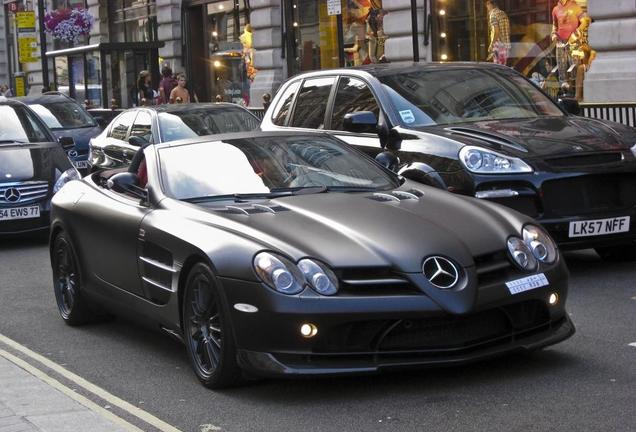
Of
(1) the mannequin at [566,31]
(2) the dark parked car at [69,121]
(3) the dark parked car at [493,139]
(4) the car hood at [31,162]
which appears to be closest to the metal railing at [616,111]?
(1) the mannequin at [566,31]

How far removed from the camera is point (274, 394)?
6.47m

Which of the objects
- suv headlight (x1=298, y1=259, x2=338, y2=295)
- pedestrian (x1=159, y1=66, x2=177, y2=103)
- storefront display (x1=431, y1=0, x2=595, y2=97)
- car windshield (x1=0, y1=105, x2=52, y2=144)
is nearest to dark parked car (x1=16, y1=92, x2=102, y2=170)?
pedestrian (x1=159, y1=66, x2=177, y2=103)

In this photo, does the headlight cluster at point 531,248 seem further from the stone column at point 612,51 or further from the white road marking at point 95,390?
the stone column at point 612,51

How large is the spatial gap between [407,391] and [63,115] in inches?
640

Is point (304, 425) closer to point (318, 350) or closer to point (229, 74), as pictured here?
point (318, 350)

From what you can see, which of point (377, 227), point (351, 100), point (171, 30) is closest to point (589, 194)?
point (351, 100)

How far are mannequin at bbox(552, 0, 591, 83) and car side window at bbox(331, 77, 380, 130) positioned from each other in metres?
10.9

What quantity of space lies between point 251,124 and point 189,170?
799cm

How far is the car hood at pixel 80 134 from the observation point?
20828mm

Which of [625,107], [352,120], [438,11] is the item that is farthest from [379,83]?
[438,11]

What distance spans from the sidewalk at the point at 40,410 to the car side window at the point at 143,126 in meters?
8.63

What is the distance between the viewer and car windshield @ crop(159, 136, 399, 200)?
24.6 feet

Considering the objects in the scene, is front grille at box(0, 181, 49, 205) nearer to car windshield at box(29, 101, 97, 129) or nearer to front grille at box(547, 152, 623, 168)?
front grille at box(547, 152, 623, 168)

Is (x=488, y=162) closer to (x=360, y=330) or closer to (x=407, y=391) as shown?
(x=407, y=391)
